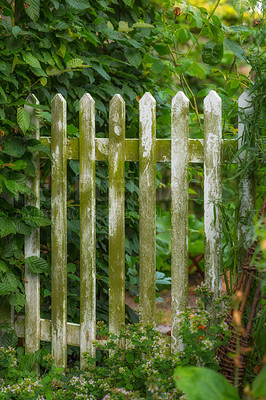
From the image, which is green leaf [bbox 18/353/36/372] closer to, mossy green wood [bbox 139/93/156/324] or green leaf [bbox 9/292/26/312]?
green leaf [bbox 9/292/26/312]

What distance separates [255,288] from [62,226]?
3.68 feet

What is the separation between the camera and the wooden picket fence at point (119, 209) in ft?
7.64

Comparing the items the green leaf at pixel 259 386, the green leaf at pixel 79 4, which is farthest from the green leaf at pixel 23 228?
the green leaf at pixel 259 386

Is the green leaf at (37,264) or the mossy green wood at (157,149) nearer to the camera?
the mossy green wood at (157,149)

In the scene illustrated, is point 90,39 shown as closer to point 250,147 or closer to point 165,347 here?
point 250,147

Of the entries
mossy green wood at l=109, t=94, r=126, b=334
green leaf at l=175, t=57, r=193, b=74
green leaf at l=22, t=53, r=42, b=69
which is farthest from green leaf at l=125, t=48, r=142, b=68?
green leaf at l=22, t=53, r=42, b=69

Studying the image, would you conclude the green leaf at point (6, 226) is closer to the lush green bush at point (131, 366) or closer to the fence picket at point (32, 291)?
the fence picket at point (32, 291)

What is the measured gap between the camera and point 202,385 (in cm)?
129

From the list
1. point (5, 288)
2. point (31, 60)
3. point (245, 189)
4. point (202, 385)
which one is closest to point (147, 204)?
point (245, 189)

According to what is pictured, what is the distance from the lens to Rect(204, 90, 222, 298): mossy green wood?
230 cm

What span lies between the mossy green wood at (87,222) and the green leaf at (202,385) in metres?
1.37

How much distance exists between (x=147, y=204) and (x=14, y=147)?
0.79 metres

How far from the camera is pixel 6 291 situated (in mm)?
2570

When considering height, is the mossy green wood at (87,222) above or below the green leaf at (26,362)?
above
